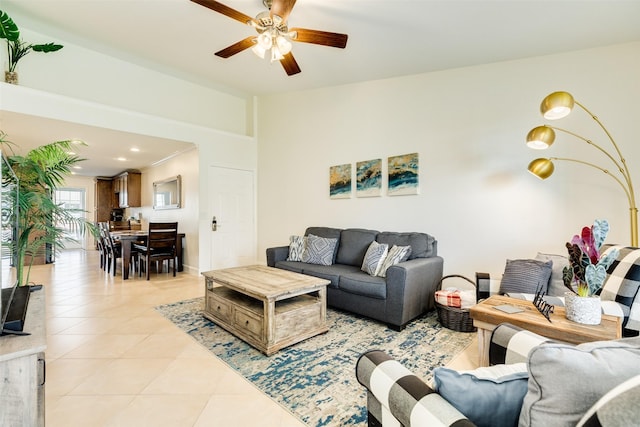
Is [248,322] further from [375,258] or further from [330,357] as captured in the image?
[375,258]

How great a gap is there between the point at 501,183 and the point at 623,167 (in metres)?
0.92

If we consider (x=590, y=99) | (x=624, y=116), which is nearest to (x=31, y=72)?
(x=590, y=99)

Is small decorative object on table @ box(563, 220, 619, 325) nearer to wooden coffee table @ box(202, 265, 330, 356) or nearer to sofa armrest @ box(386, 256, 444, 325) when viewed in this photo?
sofa armrest @ box(386, 256, 444, 325)

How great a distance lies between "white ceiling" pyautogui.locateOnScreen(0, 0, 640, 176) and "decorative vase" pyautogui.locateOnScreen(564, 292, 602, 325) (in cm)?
222

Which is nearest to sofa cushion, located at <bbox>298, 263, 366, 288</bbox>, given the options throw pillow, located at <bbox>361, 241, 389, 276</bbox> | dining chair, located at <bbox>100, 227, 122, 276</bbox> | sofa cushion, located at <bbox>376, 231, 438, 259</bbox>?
throw pillow, located at <bbox>361, 241, 389, 276</bbox>

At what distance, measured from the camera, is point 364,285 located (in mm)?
2775

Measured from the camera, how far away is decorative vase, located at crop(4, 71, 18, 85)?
10.7ft

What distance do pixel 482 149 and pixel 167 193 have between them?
5.54 meters

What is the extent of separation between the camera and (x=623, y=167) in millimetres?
2529

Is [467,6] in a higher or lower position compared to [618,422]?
higher

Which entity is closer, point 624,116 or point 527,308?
point 527,308

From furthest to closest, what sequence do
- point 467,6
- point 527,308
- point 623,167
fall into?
point 623,167 < point 467,6 < point 527,308

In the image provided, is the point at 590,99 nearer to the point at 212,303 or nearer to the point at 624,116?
the point at 624,116

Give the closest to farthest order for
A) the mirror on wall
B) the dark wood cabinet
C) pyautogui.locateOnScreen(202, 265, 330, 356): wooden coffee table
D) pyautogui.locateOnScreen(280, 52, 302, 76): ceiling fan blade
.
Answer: pyautogui.locateOnScreen(202, 265, 330, 356): wooden coffee table
pyautogui.locateOnScreen(280, 52, 302, 76): ceiling fan blade
the mirror on wall
the dark wood cabinet
